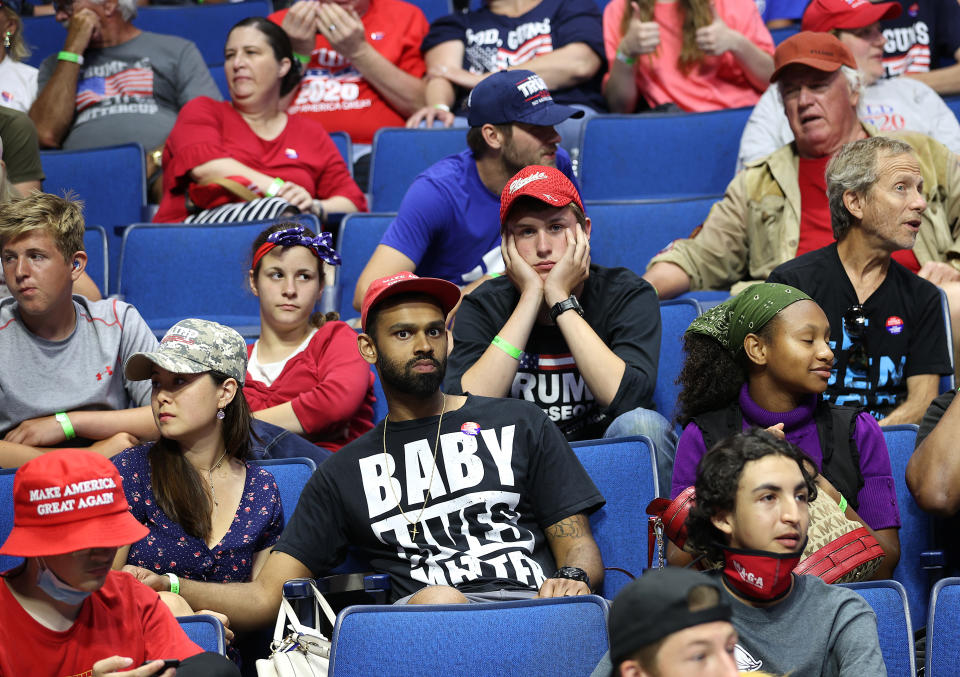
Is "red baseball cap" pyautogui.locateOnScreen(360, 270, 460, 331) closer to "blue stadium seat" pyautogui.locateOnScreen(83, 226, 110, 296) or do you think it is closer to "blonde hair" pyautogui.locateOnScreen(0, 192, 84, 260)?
"blonde hair" pyautogui.locateOnScreen(0, 192, 84, 260)

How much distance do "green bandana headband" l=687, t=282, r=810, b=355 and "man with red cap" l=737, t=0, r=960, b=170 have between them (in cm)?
163

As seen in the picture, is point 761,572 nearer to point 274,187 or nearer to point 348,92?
point 274,187

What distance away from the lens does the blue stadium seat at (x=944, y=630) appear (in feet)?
6.82

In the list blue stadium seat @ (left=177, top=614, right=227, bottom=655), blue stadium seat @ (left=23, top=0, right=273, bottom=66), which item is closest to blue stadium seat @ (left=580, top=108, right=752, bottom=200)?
blue stadium seat @ (left=23, top=0, right=273, bottom=66)

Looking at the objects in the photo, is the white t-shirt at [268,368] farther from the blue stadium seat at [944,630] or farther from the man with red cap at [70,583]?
the blue stadium seat at [944,630]

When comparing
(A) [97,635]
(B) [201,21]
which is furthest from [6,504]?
(B) [201,21]

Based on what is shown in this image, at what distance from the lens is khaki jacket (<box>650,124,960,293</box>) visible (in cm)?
379

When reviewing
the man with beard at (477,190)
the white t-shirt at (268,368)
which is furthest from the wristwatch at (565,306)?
the white t-shirt at (268,368)

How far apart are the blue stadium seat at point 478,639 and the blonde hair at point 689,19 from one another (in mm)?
3261

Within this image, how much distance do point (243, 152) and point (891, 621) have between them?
3.12 metres

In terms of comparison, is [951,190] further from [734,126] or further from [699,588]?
[699,588]

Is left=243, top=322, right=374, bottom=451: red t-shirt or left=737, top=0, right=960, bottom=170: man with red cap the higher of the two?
left=737, top=0, right=960, bottom=170: man with red cap

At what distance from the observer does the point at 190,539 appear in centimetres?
258

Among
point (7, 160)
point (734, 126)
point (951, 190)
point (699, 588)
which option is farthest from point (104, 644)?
point (734, 126)
